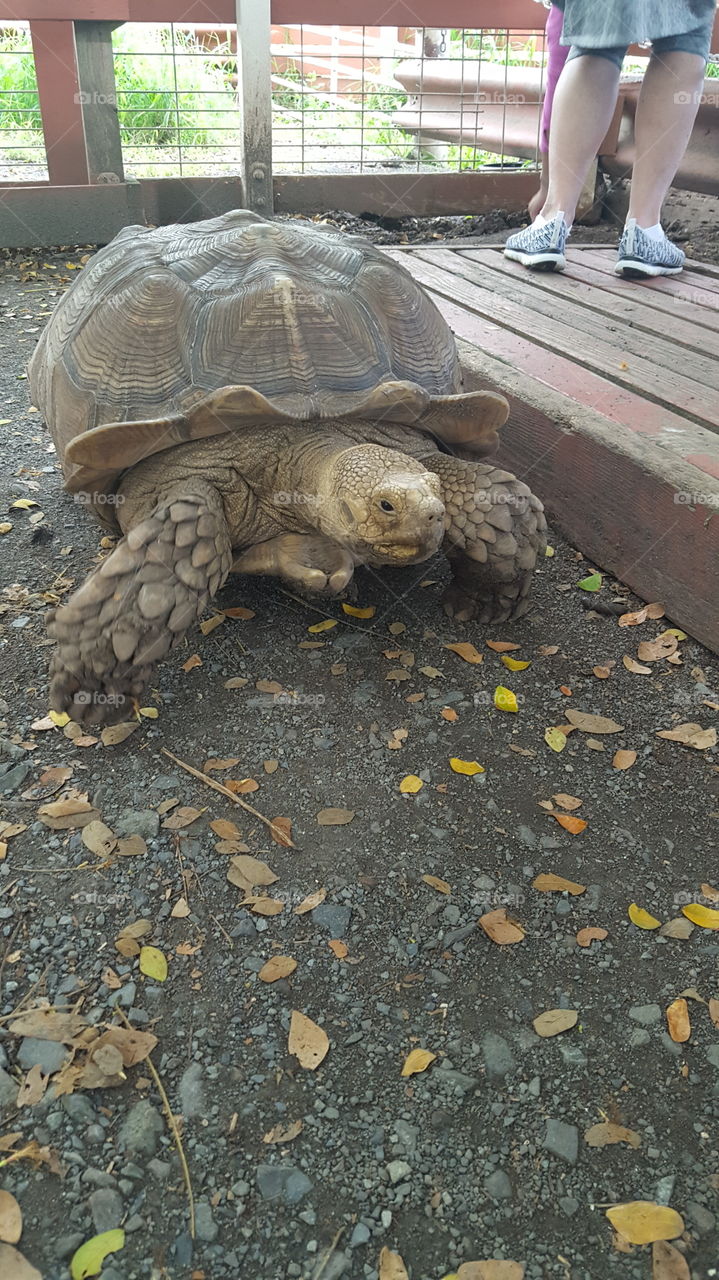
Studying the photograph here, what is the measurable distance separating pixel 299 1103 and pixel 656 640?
5.24 feet

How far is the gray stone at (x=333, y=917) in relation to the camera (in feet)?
5.54

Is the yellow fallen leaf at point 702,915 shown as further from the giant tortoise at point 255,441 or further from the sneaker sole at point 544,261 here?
the sneaker sole at point 544,261

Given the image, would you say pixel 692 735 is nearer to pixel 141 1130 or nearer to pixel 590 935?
pixel 590 935

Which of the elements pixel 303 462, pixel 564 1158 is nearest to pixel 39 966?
pixel 564 1158

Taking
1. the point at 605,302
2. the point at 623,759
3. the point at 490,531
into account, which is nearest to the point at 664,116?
the point at 605,302

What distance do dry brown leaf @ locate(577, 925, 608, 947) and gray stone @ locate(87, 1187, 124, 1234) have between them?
2.82 ft

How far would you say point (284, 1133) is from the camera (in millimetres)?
1354

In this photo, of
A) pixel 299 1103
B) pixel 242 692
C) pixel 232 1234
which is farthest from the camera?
pixel 242 692

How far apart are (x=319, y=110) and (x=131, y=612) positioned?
7.16 m

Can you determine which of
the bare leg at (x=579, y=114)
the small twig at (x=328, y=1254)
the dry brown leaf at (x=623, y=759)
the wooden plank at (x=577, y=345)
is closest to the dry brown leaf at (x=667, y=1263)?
the small twig at (x=328, y=1254)

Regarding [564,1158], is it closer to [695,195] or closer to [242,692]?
[242,692]

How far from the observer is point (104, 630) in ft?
6.81

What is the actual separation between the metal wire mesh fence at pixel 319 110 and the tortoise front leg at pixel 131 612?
207 inches

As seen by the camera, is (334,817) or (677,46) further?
(677,46)
